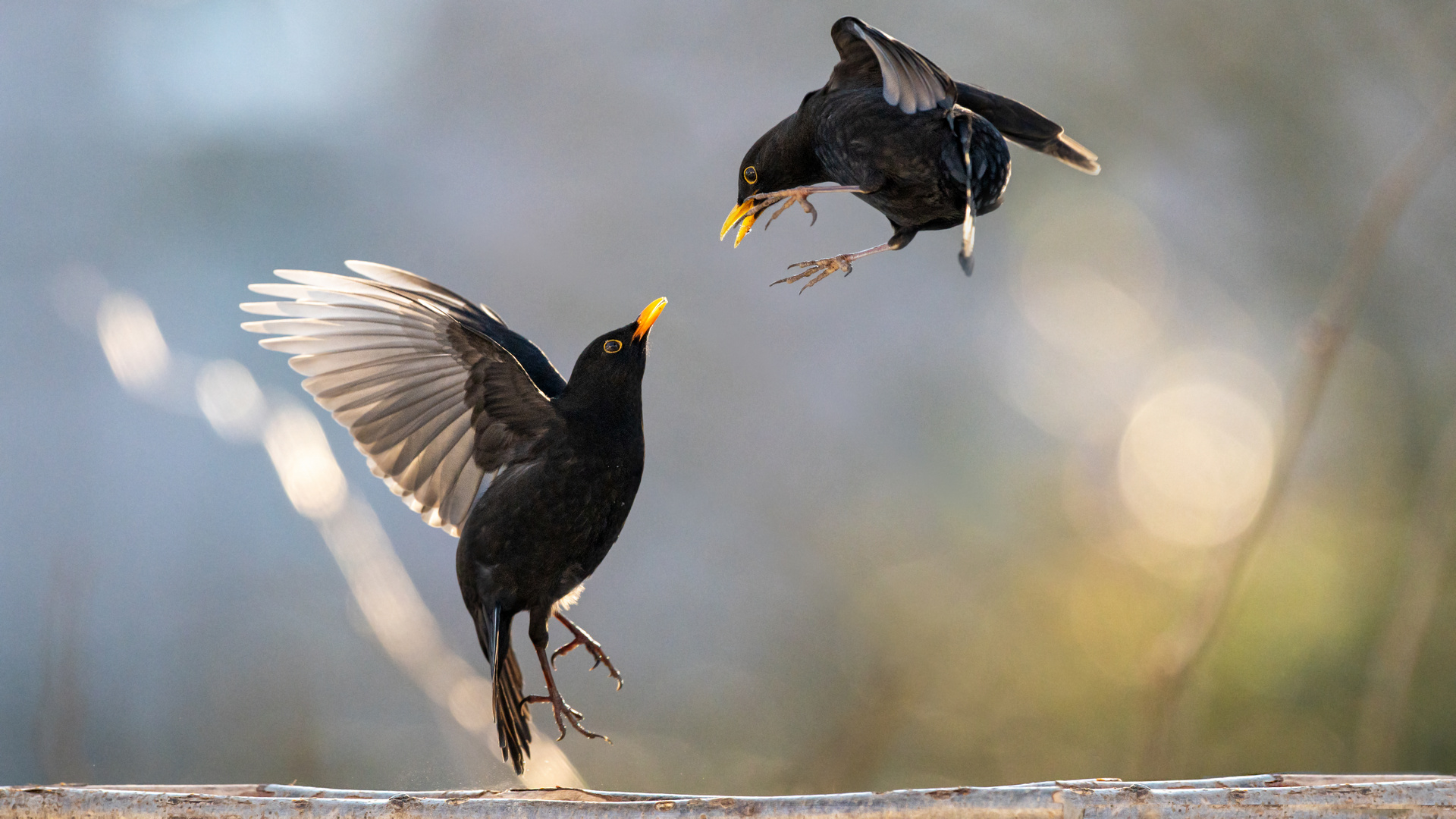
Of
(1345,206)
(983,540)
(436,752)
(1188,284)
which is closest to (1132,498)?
(983,540)

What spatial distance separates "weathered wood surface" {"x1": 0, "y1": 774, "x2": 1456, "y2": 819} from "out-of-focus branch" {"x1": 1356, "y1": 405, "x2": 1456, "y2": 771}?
6.02ft

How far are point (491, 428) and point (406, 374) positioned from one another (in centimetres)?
27

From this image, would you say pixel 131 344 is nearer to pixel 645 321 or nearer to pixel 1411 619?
pixel 645 321

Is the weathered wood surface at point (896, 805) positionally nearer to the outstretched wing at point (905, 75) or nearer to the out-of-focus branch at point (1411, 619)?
the outstretched wing at point (905, 75)

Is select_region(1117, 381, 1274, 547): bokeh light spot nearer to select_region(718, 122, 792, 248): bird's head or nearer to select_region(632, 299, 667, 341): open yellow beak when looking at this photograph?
select_region(718, 122, 792, 248): bird's head

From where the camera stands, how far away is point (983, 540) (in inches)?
221

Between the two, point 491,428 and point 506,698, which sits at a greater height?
point 491,428

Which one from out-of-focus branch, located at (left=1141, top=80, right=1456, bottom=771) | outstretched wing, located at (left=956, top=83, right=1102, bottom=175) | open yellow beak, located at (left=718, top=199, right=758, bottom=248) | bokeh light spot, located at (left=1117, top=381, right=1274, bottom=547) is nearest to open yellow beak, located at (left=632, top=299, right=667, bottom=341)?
open yellow beak, located at (left=718, top=199, right=758, bottom=248)

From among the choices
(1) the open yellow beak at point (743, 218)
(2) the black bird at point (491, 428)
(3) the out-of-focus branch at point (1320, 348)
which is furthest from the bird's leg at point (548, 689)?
(3) the out-of-focus branch at point (1320, 348)

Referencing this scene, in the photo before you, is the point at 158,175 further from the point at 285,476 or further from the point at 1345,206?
the point at 1345,206

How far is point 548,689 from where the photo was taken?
5.70 ft

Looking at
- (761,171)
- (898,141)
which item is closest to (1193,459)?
(761,171)

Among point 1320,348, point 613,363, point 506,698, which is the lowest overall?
point 506,698

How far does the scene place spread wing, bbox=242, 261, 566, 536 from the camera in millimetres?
2088
